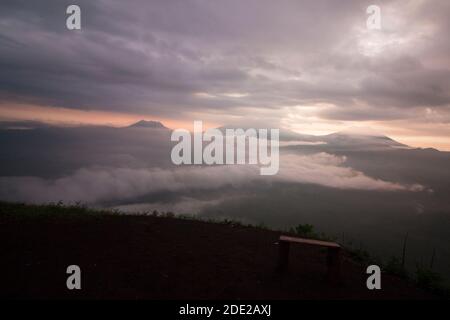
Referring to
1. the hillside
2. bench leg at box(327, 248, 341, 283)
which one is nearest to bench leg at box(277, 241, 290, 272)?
the hillside

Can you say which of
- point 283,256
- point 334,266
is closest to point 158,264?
point 283,256

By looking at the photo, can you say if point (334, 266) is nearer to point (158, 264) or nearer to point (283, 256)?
point (283, 256)

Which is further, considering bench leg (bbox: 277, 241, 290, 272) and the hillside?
bench leg (bbox: 277, 241, 290, 272)

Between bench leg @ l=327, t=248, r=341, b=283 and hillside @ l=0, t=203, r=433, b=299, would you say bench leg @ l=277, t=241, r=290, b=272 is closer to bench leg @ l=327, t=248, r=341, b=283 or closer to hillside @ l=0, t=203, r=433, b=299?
hillside @ l=0, t=203, r=433, b=299

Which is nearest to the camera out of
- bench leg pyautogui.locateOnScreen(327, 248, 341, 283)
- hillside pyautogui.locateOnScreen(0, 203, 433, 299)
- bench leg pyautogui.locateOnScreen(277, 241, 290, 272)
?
hillside pyautogui.locateOnScreen(0, 203, 433, 299)

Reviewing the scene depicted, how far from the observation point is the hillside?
663 centimetres

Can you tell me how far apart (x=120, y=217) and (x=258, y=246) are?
529cm

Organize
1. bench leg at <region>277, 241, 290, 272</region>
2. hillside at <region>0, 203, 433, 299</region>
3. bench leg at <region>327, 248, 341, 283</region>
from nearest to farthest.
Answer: hillside at <region>0, 203, 433, 299</region> < bench leg at <region>327, 248, 341, 283</region> < bench leg at <region>277, 241, 290, 272</region>

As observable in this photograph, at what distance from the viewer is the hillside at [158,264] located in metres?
6.63

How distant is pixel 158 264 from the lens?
25.6 feet
